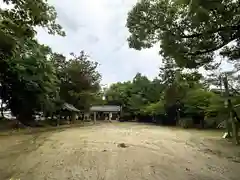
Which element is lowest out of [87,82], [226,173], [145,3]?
[226,173]

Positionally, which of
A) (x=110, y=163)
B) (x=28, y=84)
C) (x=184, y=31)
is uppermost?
(x=28, y=84)

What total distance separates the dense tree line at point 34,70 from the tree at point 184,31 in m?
2.37

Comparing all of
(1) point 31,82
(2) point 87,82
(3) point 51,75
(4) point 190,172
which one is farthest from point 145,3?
→ (2) point 87,82

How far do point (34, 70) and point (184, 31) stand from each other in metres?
16.7

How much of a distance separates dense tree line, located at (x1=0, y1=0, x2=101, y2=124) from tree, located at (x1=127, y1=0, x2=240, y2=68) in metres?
2.37

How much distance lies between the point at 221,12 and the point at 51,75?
20.4 m

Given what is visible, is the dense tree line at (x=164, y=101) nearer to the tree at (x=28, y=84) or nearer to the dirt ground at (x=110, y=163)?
the dirt ground at (x=110, y=163)

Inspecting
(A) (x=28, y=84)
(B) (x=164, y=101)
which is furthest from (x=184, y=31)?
(B) (x=164, y=101)

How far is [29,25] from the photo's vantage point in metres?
7.78

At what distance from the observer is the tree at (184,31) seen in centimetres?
755

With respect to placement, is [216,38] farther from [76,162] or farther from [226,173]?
[76,162]

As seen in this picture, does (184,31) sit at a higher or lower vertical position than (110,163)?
higher

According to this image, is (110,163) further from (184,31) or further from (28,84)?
(28,84)

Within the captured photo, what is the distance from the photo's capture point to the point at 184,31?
27.8 ft
